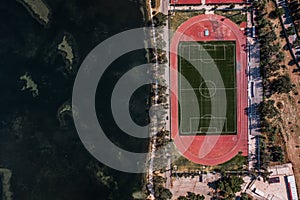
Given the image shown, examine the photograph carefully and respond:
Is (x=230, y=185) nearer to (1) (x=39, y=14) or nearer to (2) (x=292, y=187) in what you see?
(2) (x=292, y=187)

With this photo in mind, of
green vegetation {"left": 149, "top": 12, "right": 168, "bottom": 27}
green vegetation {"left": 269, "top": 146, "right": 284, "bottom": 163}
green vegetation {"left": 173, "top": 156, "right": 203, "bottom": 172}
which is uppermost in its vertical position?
green vegetation {"left": 149, "top": 12, "right": 168, "bottom": 27}

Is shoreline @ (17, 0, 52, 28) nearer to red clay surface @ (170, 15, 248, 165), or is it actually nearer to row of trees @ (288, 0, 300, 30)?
red clay surface @ (170, 15, 248, 165)

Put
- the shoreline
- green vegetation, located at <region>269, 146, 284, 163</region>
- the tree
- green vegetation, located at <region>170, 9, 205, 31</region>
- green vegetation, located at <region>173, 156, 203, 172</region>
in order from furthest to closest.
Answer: the shoreline → green vegetation, located at <region>173, 156, 203, 172</region> → green vegetation, located at <region>170, 9, 205, 31</region> → green vegetation, located at <region>269, 146, 284, 163</region> → the tree

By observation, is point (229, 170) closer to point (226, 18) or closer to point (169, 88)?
point (169, 88)

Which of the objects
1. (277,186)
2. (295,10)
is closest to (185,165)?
(277,186)

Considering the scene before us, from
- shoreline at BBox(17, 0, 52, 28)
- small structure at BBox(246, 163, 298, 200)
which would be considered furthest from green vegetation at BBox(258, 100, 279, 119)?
shoreline at BBox(17, 0, 52, 28)

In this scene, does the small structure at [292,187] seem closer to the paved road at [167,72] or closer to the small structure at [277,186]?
the small structure at [277,186]

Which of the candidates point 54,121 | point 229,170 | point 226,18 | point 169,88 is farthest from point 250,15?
point 54,121

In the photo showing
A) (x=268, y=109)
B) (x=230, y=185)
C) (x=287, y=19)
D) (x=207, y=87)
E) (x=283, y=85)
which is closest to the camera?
(x=283, y=85)
